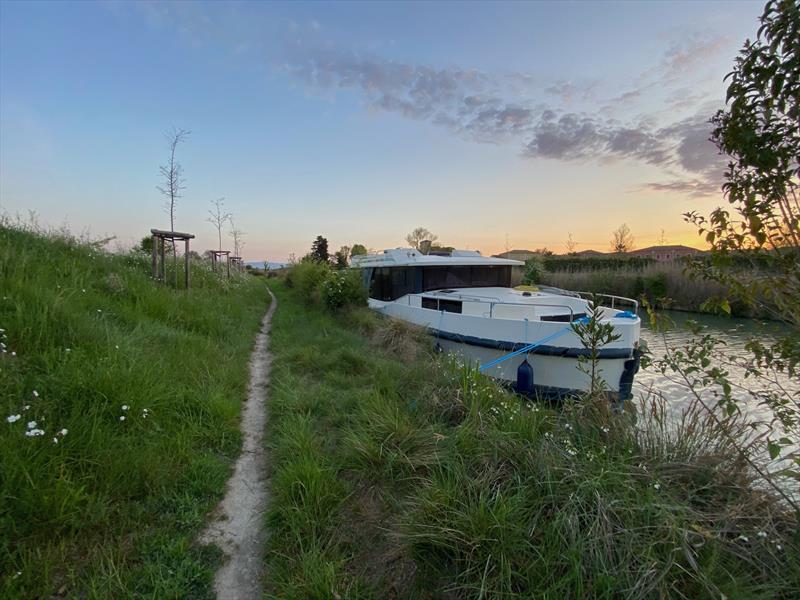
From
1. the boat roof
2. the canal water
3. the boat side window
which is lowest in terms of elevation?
the canal water

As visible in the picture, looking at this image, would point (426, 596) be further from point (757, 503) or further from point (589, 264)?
point (589, 264)

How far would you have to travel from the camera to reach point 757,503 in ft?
7.25

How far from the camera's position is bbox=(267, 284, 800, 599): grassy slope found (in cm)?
187

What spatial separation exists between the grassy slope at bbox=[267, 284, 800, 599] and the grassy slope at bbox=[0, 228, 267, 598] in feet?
2.11

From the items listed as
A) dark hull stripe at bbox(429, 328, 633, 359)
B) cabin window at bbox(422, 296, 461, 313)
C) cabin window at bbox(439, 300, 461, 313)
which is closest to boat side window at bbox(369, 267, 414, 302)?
cabin window at bbox(422, 296, 461, 313)

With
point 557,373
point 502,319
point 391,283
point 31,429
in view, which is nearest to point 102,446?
point 31,429

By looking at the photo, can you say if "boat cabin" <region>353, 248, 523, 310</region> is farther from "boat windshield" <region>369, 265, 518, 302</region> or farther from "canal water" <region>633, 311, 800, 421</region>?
"canal water" <region>633, 311, 800, 421</region>

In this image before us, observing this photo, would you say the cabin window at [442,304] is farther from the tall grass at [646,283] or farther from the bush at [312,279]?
the tall grass at [646,283]

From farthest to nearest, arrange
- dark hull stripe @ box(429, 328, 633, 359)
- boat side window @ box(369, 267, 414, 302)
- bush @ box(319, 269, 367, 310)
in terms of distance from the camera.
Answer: bush @ box(319, 269, 367, 310), boat side window @ box(369, 267, 414, 302), dark hull stripe @ box(429, 328, 633, 359)

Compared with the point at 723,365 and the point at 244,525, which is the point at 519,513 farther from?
the point at 723,365

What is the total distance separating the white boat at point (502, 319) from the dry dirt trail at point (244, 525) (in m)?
3.33

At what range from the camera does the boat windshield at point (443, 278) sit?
32.7ft

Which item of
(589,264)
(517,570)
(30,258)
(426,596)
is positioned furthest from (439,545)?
(589,264)

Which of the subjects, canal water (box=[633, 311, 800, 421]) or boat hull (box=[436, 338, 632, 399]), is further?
boat hull (box=[436, 338, 632, 399])
